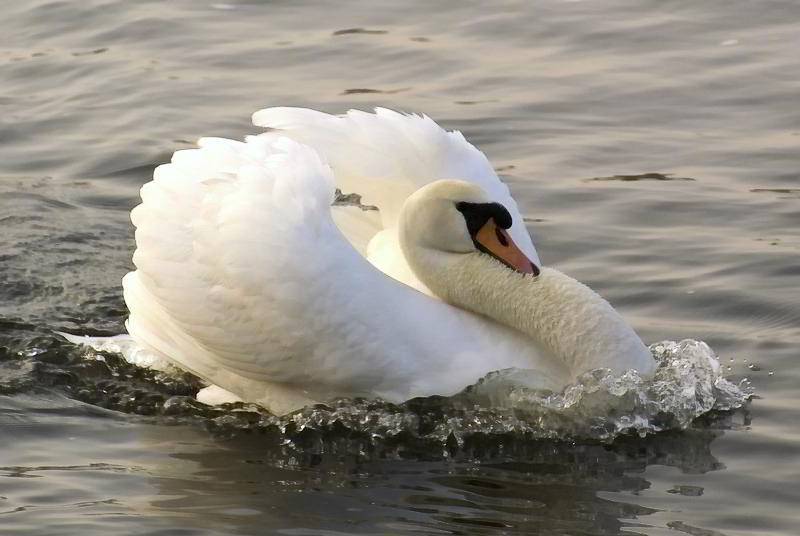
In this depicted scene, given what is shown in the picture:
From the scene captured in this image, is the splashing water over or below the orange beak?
below

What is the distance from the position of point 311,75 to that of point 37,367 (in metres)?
5.13

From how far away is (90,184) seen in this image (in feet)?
34.1

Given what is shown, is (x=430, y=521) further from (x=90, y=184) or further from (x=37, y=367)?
(x=90, y=184)

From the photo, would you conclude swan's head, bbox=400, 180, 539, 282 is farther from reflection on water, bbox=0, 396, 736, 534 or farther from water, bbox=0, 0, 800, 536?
reflection on water, bbox=0, 396, 736, 534

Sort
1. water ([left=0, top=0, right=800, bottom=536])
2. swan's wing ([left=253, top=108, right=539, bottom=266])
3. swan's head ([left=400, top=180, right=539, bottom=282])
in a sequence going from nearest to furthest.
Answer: water ([left=0, top=0, right=800, bottom=536]), swan's head ([left=400, top=180, right=539, bottom=282]), swan's wing ([left=253, top=108, right=539, bottom=266])

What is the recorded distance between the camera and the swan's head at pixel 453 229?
277 inches

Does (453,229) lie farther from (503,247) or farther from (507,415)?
(507,415)

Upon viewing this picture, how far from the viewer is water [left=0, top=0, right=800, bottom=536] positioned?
6.09m

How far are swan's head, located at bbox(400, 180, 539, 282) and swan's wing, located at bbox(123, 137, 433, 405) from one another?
0.30 m

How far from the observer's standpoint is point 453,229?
7.13 m

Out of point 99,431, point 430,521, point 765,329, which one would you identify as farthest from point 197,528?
point 765,329

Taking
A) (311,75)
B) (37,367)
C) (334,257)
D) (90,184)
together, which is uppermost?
(311,75)

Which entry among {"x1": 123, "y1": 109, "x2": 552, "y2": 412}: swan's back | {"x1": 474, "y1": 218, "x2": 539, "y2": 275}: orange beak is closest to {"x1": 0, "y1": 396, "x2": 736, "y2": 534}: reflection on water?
{"x1": 123, "y1": 109, "x2": 552, "y2": 412}: swan's back

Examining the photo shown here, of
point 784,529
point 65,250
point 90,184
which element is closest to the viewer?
point 784,529
